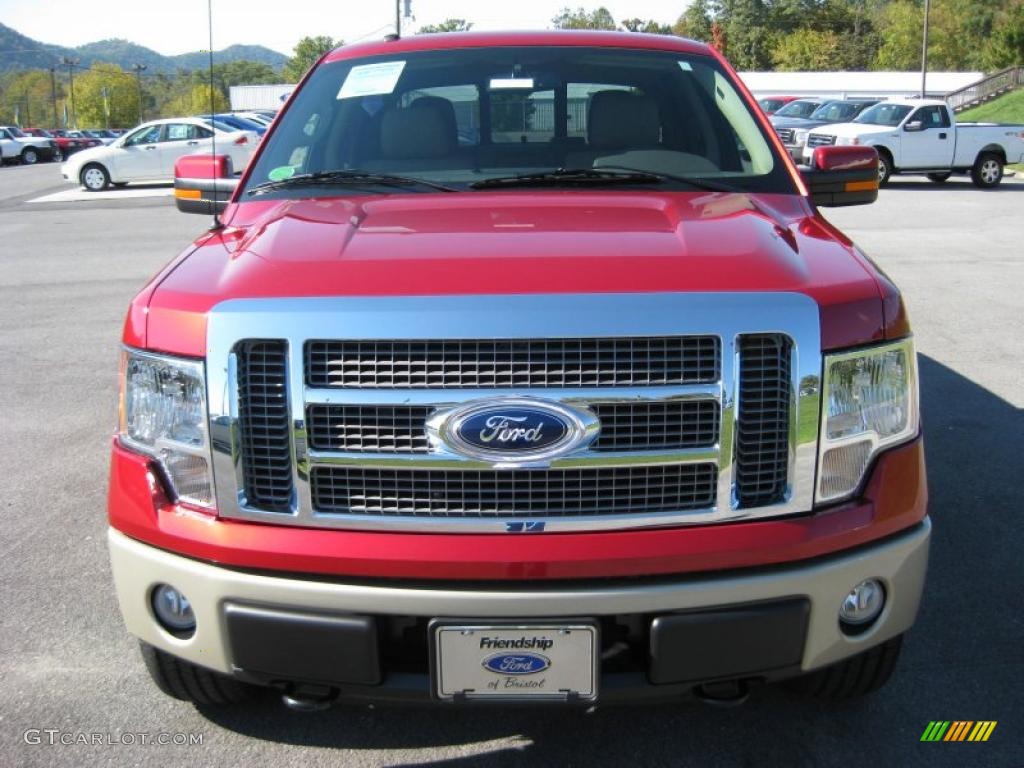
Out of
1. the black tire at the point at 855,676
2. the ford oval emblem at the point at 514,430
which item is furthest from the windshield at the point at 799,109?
the ford oval emblem at the point at 514,430

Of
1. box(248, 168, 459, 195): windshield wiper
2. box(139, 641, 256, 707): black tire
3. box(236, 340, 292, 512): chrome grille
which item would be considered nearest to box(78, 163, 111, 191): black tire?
box(248, 168, 459, 195): windshield wiper

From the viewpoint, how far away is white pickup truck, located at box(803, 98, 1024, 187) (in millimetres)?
19141

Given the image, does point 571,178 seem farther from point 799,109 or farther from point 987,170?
point 799,109

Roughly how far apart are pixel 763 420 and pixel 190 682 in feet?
5.22

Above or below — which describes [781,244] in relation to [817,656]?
above

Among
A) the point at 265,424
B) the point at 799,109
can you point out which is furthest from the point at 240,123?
the point at 265,424

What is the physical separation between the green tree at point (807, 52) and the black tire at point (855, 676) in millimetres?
96007

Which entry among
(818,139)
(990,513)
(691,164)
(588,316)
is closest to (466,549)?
(588,316)

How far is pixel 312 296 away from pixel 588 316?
576 millimetres

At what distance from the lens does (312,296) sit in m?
2.14

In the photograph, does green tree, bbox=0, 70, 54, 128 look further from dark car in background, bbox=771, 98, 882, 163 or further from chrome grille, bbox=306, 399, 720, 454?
chrome grille, bbox=306, 399, 720, 454

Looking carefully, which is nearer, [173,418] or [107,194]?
[173,418]

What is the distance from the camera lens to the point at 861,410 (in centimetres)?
229

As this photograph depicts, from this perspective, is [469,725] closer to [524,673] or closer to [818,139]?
[524,673]
